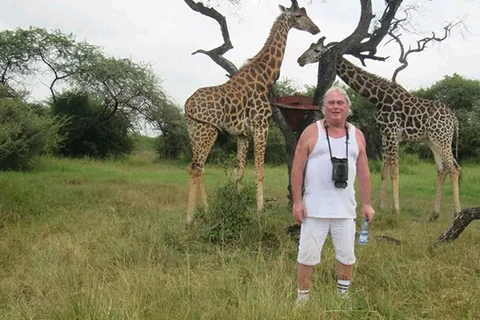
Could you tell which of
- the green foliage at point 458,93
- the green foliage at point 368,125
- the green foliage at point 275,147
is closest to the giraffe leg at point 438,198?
the green foliage at point 368,125

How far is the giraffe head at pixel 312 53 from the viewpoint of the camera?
8406 mm

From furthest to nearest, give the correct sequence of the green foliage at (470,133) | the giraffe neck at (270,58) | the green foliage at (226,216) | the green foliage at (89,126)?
1. the green foliage at (470,133)
2. the green foliage at (89,126)
3. the giraffe neck at (270,58)
4. the green foliage at (226,216)

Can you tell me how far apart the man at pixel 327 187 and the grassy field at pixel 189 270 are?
32 centimetres

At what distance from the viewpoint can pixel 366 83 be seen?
9078mm

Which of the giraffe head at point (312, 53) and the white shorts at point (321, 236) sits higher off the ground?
the giraffe head at point (312, 53)

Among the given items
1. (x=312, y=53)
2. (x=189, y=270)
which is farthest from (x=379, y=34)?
(x=189, y=270)

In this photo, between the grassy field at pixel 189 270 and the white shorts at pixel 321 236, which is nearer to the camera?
the grassy field at pixel 189 270

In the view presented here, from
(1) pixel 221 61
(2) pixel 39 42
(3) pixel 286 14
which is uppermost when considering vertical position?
(2) pixel 39 42

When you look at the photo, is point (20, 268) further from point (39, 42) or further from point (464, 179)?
point (39, 42)

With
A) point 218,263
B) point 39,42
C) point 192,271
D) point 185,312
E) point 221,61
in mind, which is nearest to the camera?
point 185,312

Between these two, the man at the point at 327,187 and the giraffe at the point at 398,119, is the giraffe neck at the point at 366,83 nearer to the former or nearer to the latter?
the giraffe at the point at 398,119

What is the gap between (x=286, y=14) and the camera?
803 centimetres

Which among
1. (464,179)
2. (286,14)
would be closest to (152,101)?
(464,179)

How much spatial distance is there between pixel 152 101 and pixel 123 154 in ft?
9.84
